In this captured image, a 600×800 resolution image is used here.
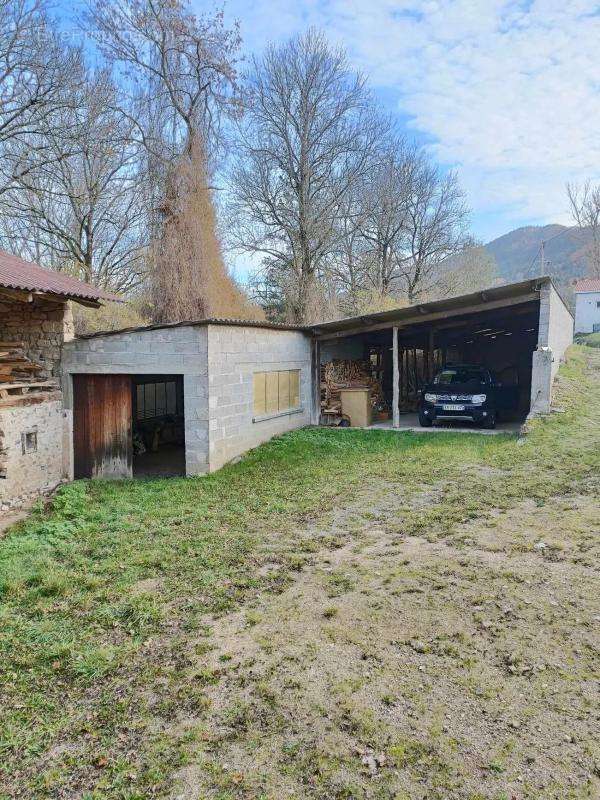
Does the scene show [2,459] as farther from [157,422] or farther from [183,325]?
[157,422]

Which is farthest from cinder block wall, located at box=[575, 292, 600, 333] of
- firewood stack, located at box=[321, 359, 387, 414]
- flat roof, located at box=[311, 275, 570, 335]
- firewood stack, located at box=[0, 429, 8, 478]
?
firewood stack, located at box=[0, 429, 8, 478]

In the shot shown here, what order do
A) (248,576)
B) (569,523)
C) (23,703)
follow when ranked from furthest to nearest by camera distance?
(569,523)
(248,576)
(23,703)

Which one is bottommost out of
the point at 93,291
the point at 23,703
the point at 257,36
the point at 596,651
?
the point at 23,703

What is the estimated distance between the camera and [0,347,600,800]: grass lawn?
2730mm

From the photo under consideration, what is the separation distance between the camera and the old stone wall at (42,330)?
9.60 m

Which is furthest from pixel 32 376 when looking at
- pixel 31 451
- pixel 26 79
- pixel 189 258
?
pixel 26 79

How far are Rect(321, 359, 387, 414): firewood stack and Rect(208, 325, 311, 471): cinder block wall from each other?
1747mm

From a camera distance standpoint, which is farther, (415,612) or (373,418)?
(373,418)

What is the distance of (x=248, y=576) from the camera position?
5188 mm

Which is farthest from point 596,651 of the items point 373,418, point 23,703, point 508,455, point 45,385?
point 373,418

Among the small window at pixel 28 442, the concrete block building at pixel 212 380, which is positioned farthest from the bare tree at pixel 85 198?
the small window at pixel 28 442

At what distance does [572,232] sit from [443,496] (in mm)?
43656

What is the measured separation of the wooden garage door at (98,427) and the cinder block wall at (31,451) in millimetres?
345

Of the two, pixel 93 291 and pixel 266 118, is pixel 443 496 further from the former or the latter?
pixel 266 118
